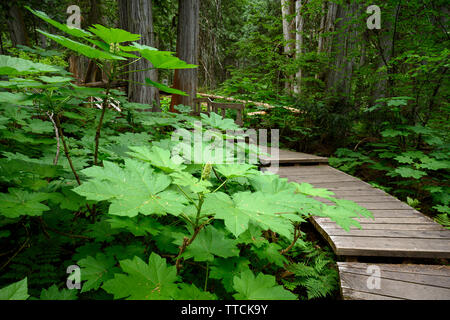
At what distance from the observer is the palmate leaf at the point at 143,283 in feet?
3.02

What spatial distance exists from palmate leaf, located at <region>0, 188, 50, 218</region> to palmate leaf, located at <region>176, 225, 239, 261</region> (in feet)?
2.25

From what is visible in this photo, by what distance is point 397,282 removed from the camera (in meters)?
1.79

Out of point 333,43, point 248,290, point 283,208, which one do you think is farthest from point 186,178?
point 333,43

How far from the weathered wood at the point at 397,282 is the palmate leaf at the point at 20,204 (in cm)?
207

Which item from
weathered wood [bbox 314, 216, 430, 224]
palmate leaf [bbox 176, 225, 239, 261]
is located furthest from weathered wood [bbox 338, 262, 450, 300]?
palmate leaf [bbox 176, 225, 239, 261]

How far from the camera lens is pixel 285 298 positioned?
1013 millimetres

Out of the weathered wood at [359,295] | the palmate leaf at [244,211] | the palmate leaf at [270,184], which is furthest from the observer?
the weathered wood at [359,295]

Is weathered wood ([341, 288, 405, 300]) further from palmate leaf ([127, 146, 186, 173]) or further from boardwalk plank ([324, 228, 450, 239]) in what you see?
palmate leaf ([127, 146, 186, 173])

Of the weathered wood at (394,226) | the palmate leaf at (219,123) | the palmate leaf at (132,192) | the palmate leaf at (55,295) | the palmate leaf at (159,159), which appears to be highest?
the palmate leaf at (219,123)

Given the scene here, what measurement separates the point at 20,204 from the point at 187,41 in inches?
253

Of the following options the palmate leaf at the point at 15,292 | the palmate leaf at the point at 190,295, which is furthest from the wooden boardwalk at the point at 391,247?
Result: the palmate leaf at the point at 15,292

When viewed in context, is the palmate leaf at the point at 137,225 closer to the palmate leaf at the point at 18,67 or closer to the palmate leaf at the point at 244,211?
the palmate leaf at the point at 244,211

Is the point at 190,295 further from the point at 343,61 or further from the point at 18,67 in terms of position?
the point at 343,61

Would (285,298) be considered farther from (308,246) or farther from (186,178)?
(308,246)
